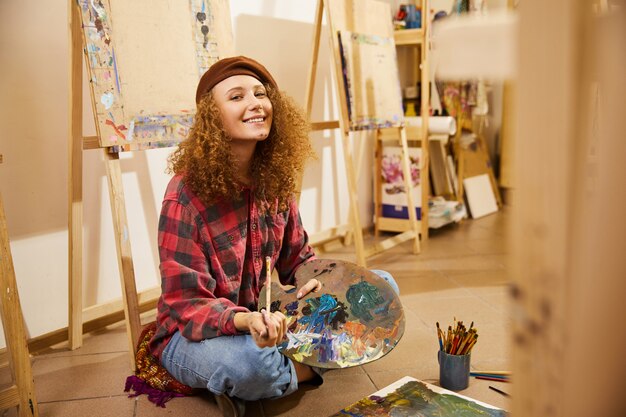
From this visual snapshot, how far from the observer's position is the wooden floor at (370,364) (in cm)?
163

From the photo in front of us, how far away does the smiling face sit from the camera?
1.56 meters

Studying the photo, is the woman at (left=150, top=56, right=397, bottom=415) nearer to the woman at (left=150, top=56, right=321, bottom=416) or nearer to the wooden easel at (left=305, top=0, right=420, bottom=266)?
the woman at (left=150, top=56, right=321, bottom=416)

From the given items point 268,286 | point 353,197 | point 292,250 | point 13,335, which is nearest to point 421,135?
point 353,197

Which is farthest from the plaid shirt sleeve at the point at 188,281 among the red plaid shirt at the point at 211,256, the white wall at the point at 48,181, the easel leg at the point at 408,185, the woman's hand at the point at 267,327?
the easel leg at the point at 408,185

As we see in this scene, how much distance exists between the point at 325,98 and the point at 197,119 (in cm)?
179

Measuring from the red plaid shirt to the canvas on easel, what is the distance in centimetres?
36

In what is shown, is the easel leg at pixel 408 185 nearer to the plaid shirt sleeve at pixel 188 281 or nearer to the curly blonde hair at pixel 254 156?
the curly blonde hair at pixel 254 156

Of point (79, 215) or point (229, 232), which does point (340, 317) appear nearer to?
point (229, 232)

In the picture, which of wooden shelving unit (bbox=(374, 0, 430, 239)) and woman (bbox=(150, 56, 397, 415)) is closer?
woman (bbox=(150, 56, 397, 415))

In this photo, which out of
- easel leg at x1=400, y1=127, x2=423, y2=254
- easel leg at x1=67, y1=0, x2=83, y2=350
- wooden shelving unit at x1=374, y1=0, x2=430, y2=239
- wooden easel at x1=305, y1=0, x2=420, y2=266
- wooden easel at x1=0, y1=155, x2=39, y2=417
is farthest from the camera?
wooden shelving unit at x1=374, y1=0, x2=430, y2=239

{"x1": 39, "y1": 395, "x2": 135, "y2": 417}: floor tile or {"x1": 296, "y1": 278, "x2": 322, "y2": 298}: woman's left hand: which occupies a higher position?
{"x1": 296, "y1": 278, "x2": 322, "y2": 298}: woman's left hand

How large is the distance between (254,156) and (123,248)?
55cm

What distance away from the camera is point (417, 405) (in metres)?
1.52

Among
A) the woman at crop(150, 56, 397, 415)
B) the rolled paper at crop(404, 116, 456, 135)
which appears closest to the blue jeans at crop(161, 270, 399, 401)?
the woman at crop(150, 56, 397, 415)
